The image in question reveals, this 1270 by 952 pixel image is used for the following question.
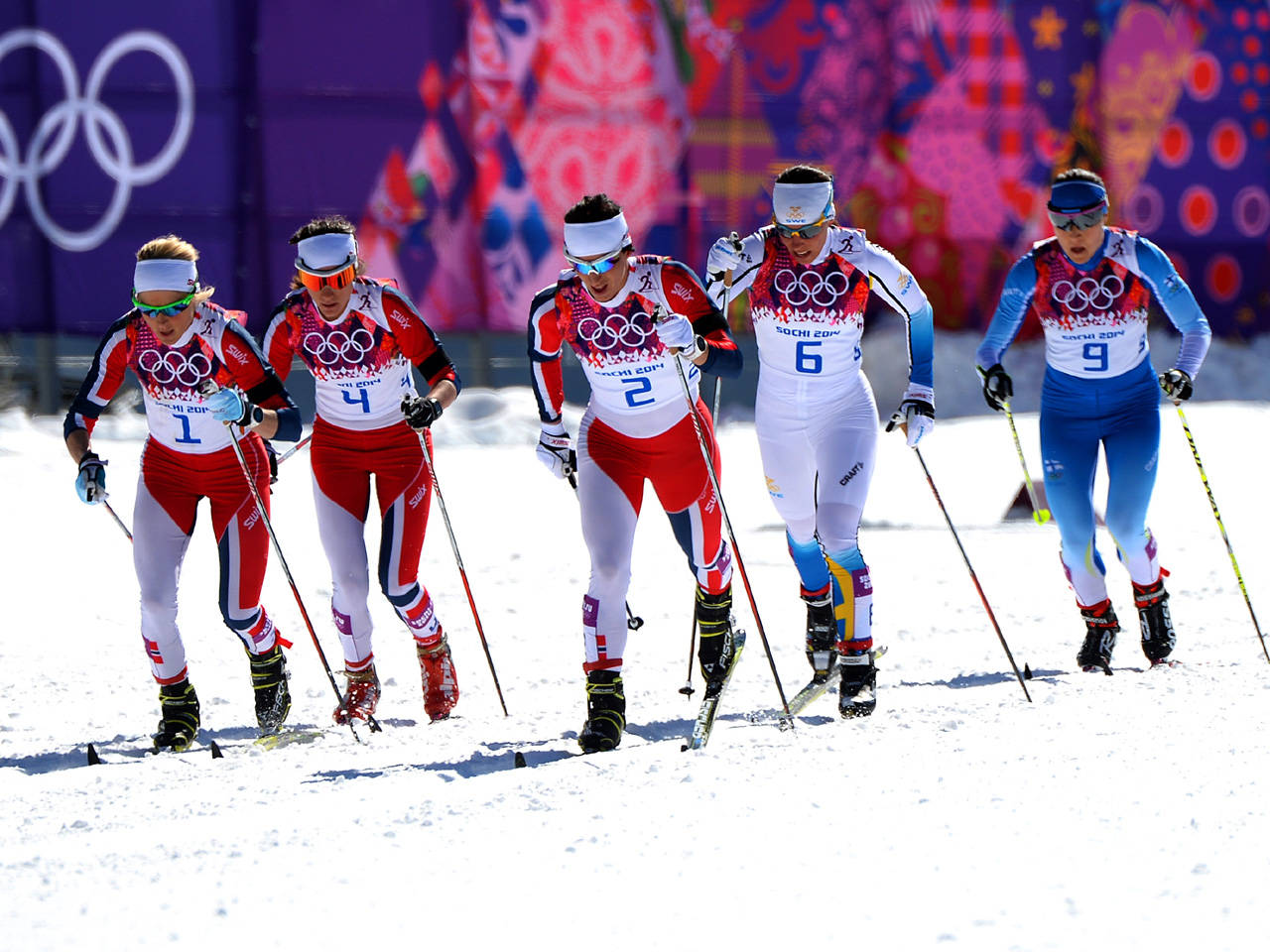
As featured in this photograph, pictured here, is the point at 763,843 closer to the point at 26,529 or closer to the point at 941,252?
the point at 26,529

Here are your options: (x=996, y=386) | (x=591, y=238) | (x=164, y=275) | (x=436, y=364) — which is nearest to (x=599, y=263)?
(x=591, y=238)

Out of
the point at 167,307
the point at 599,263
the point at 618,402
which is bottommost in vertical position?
the point at 618,402

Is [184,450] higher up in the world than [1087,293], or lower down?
lower down

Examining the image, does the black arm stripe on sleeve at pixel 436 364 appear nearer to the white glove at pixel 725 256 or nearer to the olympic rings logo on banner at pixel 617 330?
the olympic rings logo on banner at pixel 617 330

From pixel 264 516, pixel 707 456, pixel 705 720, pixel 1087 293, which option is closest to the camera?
pixel 705 720

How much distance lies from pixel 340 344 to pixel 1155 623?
12.9 feet

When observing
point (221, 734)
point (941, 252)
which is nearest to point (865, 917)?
point (221, 734)

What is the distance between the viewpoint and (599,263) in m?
6.16

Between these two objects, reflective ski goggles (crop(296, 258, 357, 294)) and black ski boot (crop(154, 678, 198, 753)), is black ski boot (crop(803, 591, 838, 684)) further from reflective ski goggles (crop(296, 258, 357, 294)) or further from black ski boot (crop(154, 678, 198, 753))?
black ski boot (crop(154, 678, 198, 753))

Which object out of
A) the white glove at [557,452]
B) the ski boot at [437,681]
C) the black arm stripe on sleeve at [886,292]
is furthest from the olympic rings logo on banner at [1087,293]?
the ski boot at [437,681]

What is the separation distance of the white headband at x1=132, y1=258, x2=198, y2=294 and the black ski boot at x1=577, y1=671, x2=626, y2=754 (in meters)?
2.34

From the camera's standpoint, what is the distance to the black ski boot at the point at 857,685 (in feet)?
21.0

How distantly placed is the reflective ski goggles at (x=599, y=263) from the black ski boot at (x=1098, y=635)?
116 inches

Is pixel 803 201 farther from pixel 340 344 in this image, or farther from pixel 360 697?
pixel 360 697
